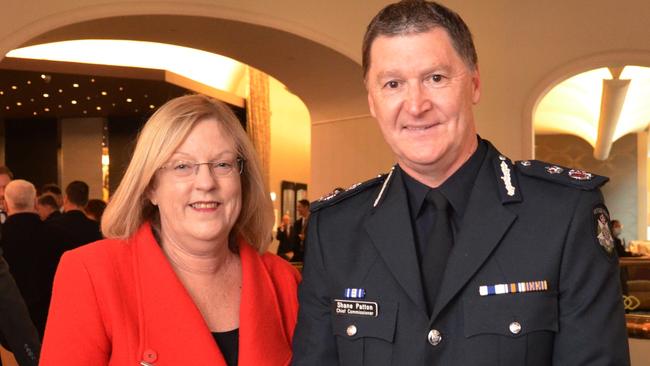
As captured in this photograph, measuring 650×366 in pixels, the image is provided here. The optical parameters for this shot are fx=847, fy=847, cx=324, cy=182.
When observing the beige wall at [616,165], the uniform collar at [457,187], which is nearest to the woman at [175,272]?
the uniform collar at [457,187]

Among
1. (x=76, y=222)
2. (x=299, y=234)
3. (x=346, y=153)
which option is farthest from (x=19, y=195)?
(x=299, y=234)

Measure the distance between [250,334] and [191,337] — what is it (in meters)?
0.16

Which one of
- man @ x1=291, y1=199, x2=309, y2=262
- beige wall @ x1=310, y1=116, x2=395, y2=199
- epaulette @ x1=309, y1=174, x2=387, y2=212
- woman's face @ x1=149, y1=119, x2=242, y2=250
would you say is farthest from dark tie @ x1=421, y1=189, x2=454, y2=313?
man @ x1=291, y1=199, x2=309, y2=262

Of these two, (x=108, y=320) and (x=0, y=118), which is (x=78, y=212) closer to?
(x=108, y=320)

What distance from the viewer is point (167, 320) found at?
7.20 feet

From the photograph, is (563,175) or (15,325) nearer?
(563,175)

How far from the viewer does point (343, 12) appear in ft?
24.0

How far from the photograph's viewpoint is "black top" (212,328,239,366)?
88.7 inches

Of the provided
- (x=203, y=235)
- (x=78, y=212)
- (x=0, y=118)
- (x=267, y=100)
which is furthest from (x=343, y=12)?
(x=0, y=118)

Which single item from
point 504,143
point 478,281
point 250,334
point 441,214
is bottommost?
point 250,334

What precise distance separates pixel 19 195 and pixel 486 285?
389 cm

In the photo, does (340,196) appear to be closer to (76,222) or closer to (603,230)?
(603,230)

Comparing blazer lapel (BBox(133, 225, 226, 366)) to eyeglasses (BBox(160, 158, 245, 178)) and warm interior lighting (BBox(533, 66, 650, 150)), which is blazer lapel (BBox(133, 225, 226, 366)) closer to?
eyeglasses (BBox(160, 158, 245, 178))

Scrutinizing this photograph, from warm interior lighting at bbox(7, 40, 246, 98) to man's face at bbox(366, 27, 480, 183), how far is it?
10804 millimetres
